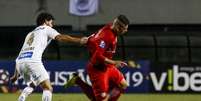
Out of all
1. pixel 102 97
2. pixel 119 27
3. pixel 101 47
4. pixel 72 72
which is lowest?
pixel 72 72

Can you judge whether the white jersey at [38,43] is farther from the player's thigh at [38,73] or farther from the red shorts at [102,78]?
the red shorts at [102,78]

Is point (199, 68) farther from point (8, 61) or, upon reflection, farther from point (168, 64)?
point (8, 61)

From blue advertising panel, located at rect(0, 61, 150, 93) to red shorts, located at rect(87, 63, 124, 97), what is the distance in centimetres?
Answer: 892

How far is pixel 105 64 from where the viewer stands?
12406 mm

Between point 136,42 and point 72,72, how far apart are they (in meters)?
4.43

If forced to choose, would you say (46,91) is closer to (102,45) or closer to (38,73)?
(38,73)

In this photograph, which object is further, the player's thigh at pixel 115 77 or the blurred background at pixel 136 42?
the blurred background at pixel 136 42

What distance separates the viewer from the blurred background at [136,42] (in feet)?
71.7

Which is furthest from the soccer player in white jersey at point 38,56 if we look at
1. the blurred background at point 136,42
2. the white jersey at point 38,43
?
the blurred background at point 136,42

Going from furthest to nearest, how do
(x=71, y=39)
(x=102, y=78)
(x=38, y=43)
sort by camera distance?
(x=102, y=78)
(x=38, y=43)
(x=71, y=39)

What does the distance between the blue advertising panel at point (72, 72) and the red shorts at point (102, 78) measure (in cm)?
892

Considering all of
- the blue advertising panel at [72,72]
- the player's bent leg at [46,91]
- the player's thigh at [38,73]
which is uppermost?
the player's thigh at [38,73]

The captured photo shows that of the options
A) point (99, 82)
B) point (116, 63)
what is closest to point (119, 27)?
point (116, 63)

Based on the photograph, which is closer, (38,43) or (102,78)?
(38,43)
